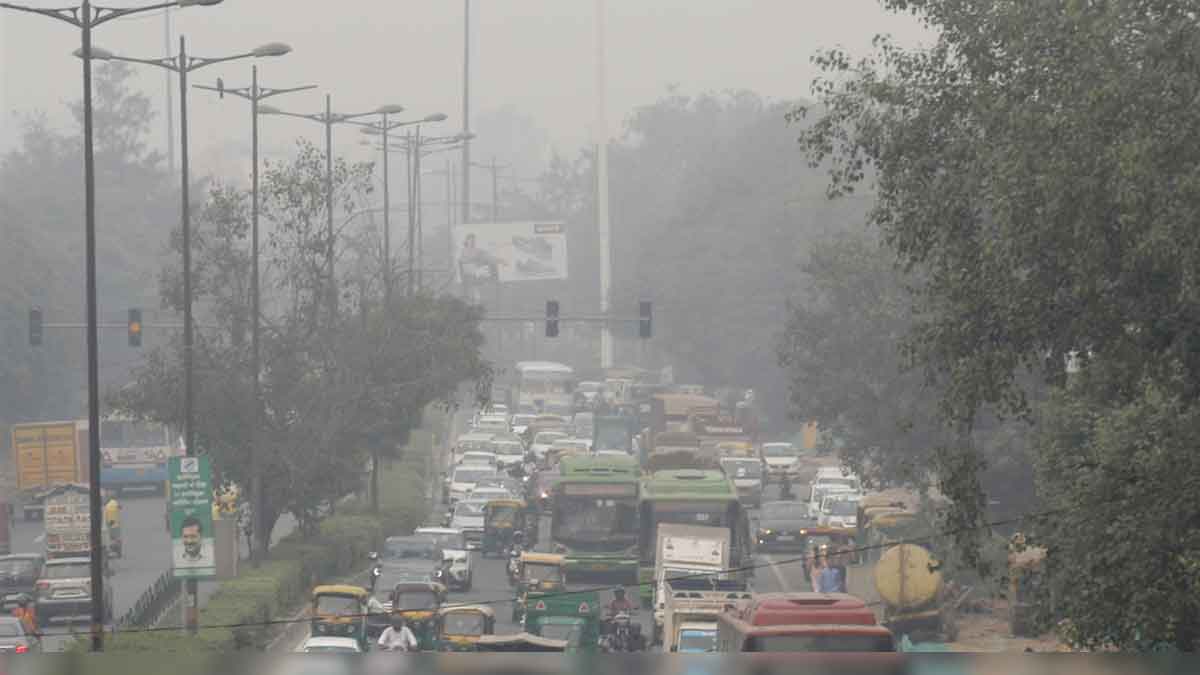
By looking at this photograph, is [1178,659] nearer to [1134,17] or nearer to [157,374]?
[1134,17]

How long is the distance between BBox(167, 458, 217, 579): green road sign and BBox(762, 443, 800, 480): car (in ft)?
139

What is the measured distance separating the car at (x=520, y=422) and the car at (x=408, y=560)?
146 ft

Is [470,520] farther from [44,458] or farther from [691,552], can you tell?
[44,458]

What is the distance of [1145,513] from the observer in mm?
19484

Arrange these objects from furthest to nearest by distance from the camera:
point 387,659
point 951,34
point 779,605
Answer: point 779,605 < point 951,34 < point 387,659

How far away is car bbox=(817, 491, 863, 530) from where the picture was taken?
196ft

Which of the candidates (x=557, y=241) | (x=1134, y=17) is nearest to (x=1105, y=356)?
(x=1134, y=17)

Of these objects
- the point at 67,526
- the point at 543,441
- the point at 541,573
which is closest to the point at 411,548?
the point at 541,573

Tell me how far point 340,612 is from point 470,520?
71.2ft

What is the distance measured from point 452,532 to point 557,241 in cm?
7609

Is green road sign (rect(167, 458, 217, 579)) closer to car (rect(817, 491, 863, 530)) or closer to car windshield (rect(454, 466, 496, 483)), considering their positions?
car (rect(817, 491, 863, 530))

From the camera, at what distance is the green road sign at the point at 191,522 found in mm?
36125

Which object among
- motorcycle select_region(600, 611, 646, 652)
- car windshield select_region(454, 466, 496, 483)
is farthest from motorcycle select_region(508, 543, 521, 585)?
car windshield select_region(454, 466, 496, 483)

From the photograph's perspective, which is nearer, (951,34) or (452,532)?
(951,34)
